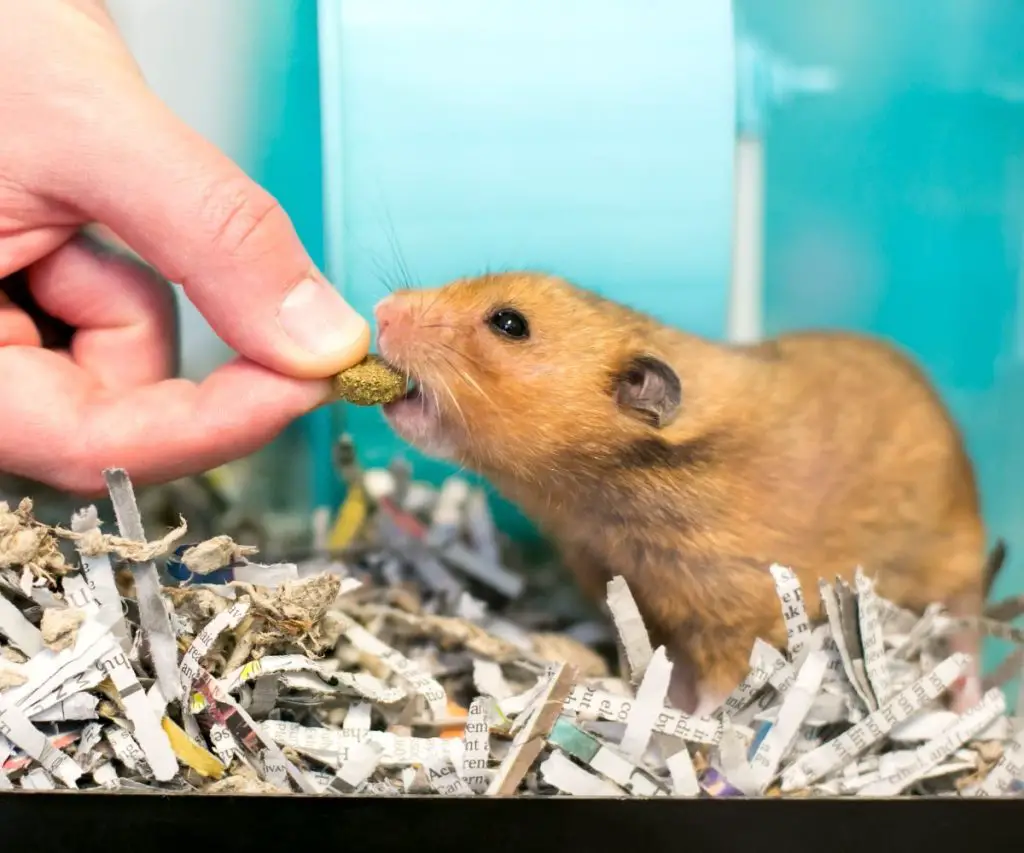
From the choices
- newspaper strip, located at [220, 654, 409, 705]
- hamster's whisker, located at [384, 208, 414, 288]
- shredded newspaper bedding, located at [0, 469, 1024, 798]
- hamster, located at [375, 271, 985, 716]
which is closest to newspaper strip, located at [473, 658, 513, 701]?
shredded newspaper bedding, located at [0, 469, 1024, 798]

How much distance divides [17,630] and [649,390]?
0.81 meters

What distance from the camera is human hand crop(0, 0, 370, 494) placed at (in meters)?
1.03

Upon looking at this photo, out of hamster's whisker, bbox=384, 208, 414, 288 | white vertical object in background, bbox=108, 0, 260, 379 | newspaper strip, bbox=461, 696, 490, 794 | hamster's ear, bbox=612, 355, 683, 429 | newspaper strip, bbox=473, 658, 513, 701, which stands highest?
white vertical object in background, bbox=108, 0, 260, 379

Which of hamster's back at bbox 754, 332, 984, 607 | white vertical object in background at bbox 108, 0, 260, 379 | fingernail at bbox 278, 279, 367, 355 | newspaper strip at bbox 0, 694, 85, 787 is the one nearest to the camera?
newspaper strip at bbox 0, 694, 85, 787

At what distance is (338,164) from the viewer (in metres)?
1.19

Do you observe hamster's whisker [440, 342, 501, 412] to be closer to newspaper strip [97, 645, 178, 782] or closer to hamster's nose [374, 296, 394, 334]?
hamster's nose [374, 296, 394, 334]

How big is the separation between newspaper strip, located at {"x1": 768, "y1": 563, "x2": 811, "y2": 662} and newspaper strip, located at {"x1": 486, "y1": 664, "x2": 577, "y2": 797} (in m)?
0.30

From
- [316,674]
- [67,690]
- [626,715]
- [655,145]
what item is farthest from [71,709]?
[655,145]

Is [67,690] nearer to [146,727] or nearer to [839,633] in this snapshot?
[146,727]

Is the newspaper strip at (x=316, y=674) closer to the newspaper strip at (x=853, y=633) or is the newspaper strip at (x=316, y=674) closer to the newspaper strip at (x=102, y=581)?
the newspaper strip at (x=102, y=581)

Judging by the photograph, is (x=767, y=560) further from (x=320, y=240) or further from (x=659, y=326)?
(x=320, y=240)

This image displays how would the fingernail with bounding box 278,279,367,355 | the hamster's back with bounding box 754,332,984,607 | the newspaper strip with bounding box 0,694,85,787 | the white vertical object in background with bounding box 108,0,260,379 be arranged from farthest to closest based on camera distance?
the hamster's back with bounding box 754,332,984,607
the white vertical object in background with bounding box 108,0,260,379
the fingernail with bounding box 278,279,367,355
the newspaper strip with bounding box 0,694,85,787

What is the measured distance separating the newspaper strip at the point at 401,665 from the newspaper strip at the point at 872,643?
53 cm

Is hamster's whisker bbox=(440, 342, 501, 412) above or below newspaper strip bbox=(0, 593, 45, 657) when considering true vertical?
above
